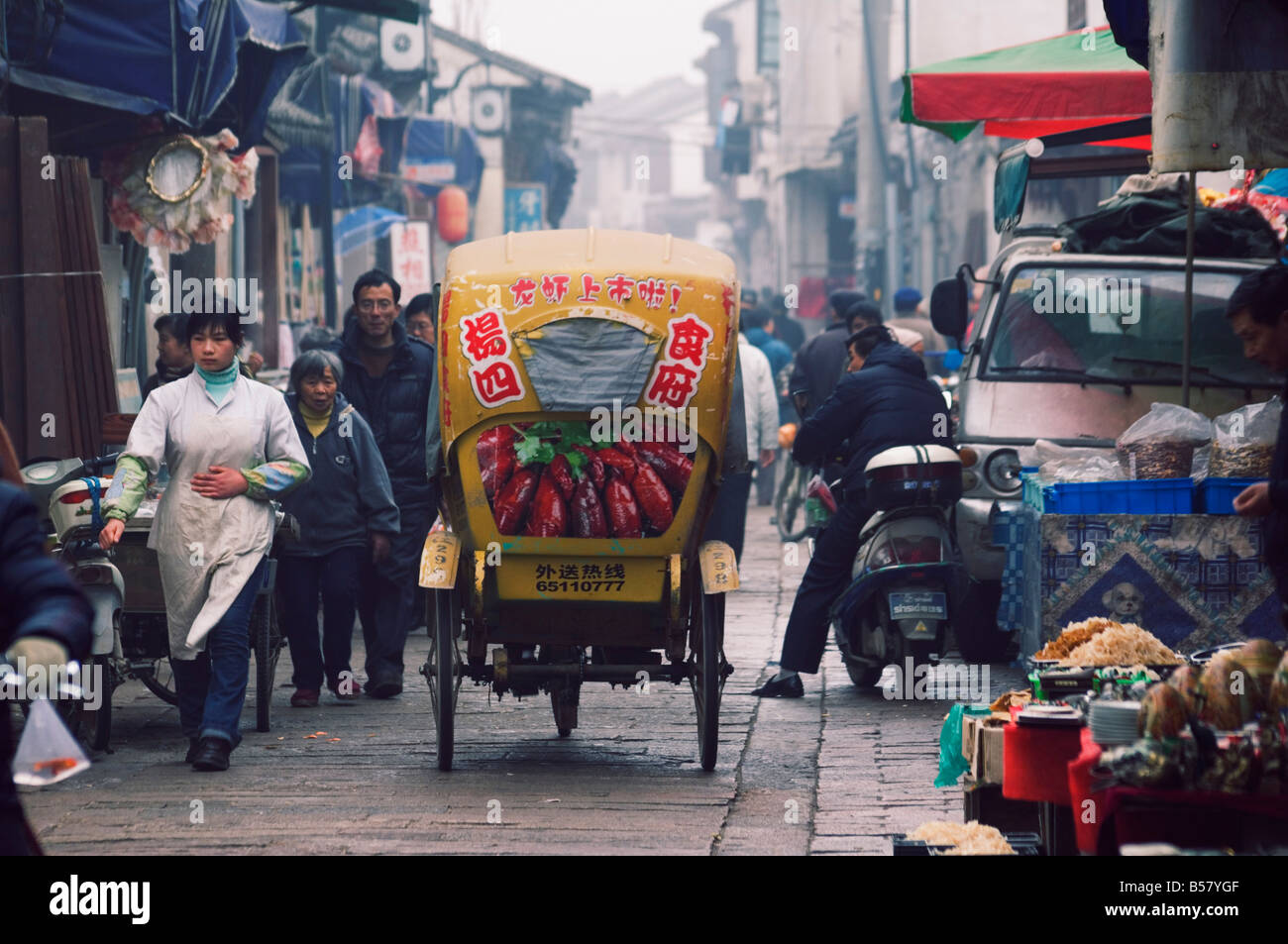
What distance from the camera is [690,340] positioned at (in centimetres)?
716

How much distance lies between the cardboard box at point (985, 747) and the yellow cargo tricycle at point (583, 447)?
1897mm

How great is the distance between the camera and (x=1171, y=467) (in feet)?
26.1

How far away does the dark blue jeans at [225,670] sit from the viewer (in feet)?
25.5

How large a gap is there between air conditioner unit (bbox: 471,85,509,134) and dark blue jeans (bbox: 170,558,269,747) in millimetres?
29131

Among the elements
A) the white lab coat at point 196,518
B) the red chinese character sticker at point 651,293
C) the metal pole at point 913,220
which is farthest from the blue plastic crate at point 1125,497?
the metal pole at point 913,220

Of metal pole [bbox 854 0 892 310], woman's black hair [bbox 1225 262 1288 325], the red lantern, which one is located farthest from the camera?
the red lantern

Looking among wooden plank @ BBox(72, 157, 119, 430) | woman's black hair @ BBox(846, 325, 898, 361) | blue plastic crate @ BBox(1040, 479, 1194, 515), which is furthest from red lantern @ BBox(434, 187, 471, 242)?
blue plastic crate @ BBox(1040, 479, 1194, 515)

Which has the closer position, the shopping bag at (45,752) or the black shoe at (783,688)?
the shopping bag at (45,752)

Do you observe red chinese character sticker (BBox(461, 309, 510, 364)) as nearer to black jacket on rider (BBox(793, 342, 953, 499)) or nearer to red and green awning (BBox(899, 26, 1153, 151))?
black jacket on rider (BBox(793, 342, 953, 499))

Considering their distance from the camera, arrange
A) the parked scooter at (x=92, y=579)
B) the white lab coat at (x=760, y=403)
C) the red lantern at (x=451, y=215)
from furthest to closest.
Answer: the red lantern at (x=451, y=215), the white lab coat at (x=760, y=403), the parked scooter at (x=92, y=579)

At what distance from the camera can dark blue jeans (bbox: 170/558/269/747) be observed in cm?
779

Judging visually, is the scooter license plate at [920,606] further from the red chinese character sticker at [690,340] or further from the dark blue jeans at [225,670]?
the dark blue jeans at [225,670]

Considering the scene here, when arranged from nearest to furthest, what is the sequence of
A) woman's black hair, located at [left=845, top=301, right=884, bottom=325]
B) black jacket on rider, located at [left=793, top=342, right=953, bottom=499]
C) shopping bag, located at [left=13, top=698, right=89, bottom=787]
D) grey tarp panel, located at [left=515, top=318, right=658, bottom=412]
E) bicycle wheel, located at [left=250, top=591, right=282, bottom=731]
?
shopping bag, located at [left=13, top=698, right=89, bottom=787], grey tarp panel, located at [left=515, top=318, right=658, bottom=412], bicycle wheel, located at [left=250, top=591, right=282, bottom=731], black jacket on rider, located at [left=793, top=342, right=953, bottom=499], woman's black hair, located at [left=845, top=301, right=884, bottom=325]
